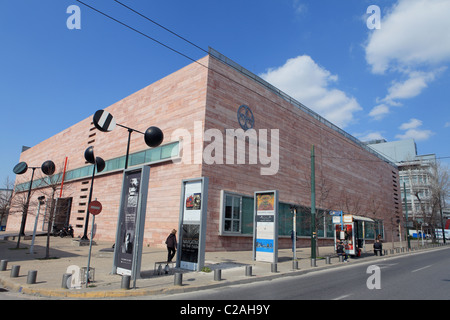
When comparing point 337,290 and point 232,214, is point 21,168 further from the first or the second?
point 337,290

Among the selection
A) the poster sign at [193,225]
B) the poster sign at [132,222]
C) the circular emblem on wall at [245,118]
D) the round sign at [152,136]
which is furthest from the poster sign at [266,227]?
the circular emblem on wall at [245,118]

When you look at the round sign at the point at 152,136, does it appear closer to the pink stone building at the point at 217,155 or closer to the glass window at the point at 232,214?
the pink stone building at the point at 217,155

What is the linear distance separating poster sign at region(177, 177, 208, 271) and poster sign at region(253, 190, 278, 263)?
187 inches

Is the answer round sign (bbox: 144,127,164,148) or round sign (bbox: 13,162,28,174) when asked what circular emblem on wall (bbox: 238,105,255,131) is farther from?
round sign (bbox: 13,162,28,174)

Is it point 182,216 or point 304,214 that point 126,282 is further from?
point 304,214

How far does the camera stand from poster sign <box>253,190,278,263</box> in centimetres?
1583

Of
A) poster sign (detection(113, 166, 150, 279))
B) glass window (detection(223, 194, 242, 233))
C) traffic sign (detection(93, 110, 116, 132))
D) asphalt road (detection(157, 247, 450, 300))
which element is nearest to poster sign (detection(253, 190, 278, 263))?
asphalt road (detection(157, 247, 450, 300))

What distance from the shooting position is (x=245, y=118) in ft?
79.9

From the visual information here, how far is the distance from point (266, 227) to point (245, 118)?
10.8 meters

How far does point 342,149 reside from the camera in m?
40.1

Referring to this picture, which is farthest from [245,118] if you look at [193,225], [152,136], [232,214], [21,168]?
[21,168]

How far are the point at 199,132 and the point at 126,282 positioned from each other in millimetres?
13614

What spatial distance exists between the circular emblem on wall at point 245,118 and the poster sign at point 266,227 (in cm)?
841
